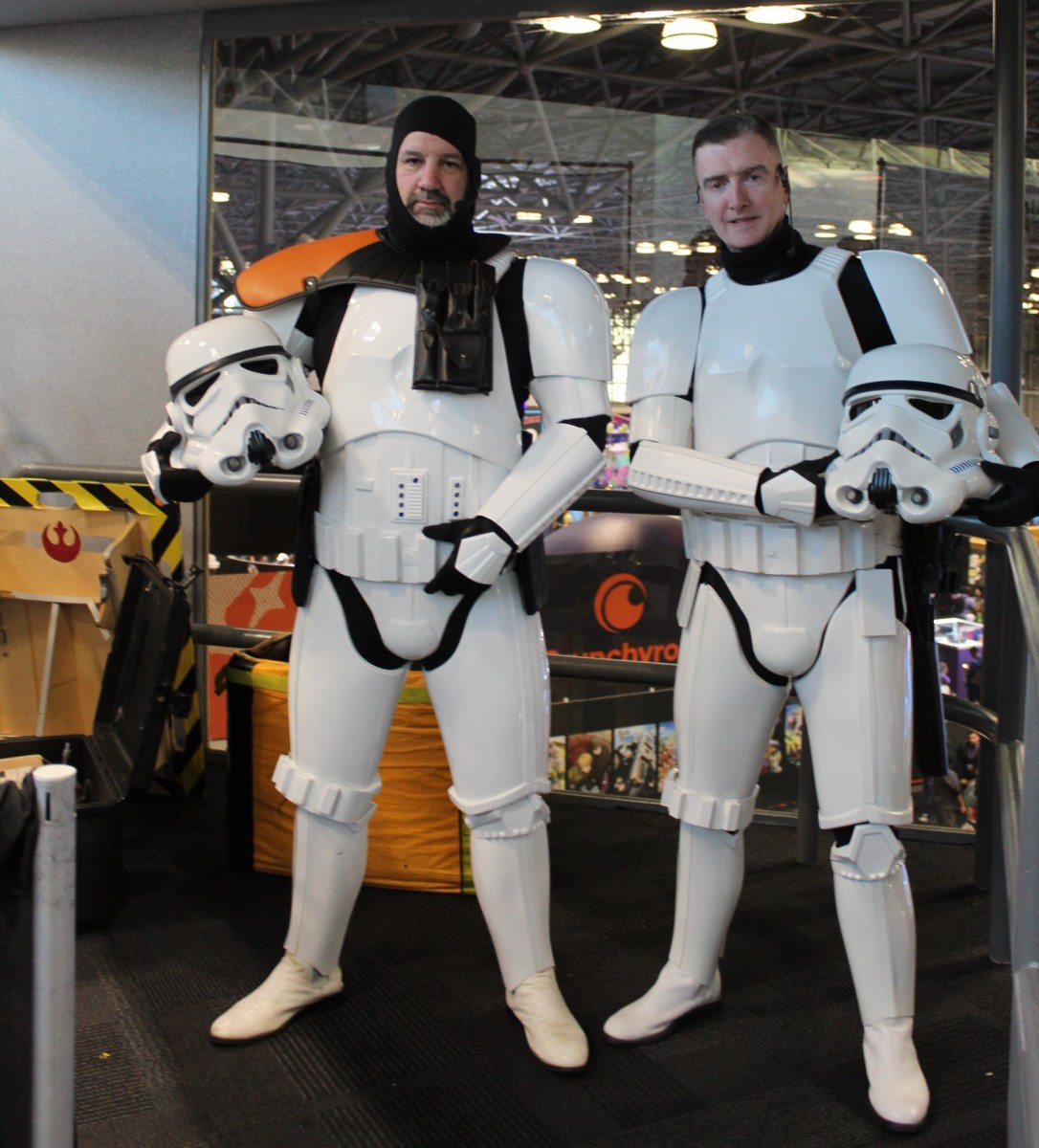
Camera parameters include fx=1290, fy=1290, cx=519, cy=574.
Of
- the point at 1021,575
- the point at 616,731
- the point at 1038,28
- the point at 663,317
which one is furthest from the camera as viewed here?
→ the point at 616,731

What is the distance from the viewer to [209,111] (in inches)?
157

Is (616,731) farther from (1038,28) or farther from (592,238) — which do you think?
(1038,28)

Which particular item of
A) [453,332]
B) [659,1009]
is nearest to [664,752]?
[659,1009]

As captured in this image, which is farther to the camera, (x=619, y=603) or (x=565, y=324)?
(x=619, y=603)

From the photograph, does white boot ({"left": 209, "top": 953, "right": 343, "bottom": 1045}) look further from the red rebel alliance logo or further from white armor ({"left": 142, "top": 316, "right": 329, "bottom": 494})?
the red rebel alliance logo

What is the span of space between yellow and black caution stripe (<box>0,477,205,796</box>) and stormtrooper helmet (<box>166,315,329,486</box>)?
62.4 inches

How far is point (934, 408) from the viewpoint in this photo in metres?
2.09

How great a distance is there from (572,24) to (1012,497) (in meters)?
2.25

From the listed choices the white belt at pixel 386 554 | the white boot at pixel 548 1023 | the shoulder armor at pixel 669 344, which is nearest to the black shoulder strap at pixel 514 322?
the shoulder armor at pixel 669 344

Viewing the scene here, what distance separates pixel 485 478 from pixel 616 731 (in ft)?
7.67

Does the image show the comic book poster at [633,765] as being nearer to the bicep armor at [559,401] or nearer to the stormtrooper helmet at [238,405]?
the bicep armor at [559,401]

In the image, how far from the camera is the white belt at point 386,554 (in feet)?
7.59

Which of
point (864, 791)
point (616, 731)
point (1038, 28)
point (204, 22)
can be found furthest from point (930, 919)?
point (204, 22)

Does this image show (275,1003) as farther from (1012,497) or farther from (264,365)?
(1012,497)
